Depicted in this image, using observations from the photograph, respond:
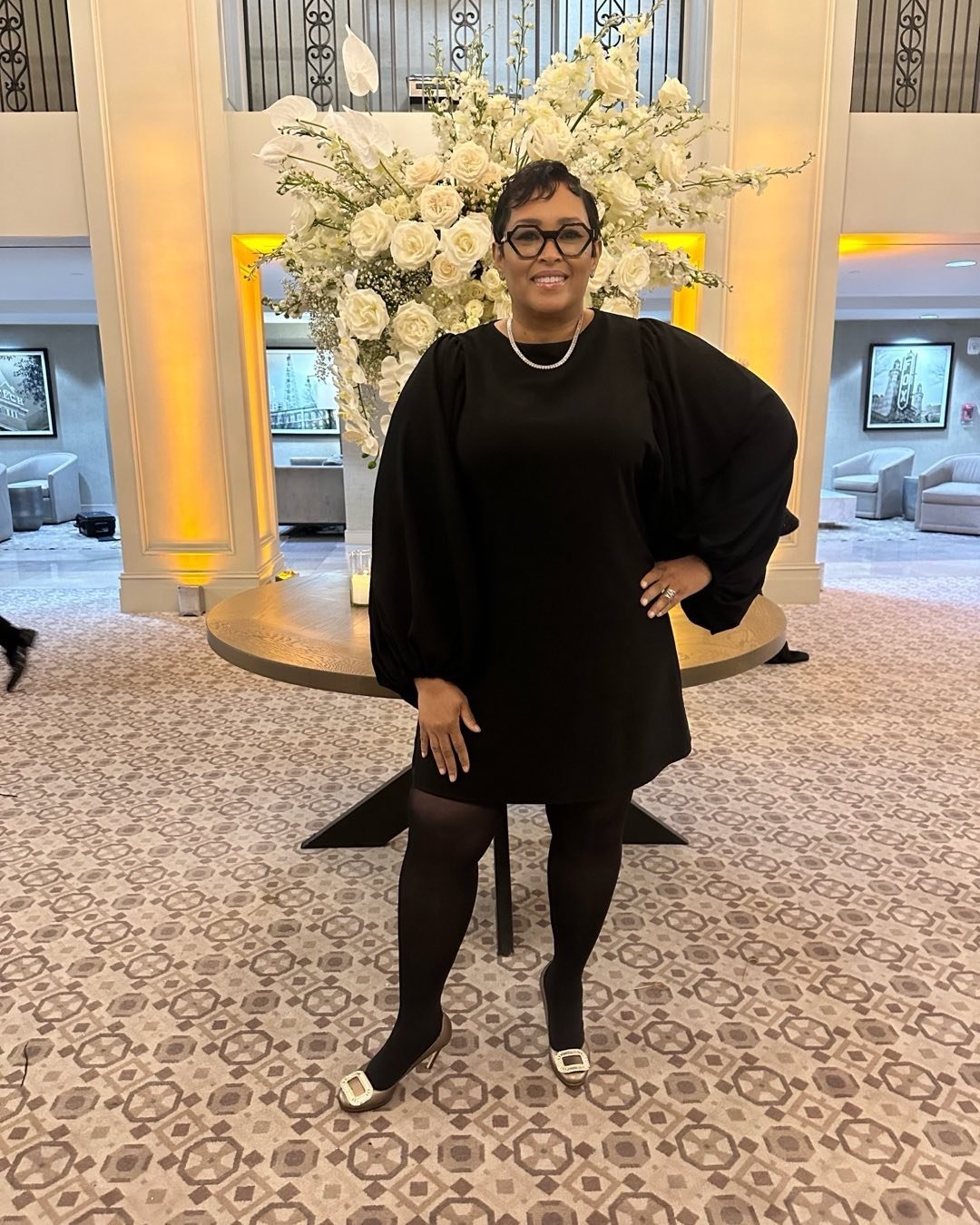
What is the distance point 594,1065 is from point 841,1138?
488 mm

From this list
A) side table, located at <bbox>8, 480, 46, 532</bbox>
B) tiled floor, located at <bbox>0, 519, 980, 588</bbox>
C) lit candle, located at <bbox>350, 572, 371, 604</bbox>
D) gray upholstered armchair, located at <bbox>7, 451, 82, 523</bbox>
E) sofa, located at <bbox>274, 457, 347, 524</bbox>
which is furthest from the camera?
gray upholstered armchair, located at <bbox>7, 451, 82, 523</bbox>

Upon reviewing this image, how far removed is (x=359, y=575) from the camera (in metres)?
2.75

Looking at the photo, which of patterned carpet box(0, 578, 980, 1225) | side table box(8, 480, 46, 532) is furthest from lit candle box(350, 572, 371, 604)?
side table box(8, 480, 46, 532)

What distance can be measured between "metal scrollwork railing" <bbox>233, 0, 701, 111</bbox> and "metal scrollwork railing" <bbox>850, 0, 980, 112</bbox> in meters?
1.31

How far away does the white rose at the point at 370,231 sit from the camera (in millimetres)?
1964

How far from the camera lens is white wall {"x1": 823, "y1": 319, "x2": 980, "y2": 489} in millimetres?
13188

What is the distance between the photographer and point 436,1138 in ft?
5.38

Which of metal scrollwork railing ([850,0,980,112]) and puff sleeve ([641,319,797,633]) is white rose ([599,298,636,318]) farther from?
metal scrollwork railing ([850,0,980,112])

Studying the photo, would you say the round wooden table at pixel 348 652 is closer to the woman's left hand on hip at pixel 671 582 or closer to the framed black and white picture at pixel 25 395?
the woman's left hand on hip at pixel 671 582

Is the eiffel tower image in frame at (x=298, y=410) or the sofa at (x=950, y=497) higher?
the eiffel tower image in frame at (x=298, y=410)

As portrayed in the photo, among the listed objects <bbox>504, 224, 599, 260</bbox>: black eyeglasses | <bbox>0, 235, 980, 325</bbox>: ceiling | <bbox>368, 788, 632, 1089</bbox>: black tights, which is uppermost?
<bbox>0, 235, 980, 325</bbox>: ceiling

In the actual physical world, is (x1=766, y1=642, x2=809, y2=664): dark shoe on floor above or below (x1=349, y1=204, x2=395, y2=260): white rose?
below

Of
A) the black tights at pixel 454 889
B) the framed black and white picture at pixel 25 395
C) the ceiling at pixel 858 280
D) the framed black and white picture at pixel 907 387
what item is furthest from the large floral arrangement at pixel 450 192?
the framed black and white picture at pixel 907 387

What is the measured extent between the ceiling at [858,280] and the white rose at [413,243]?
4889 millimetres
